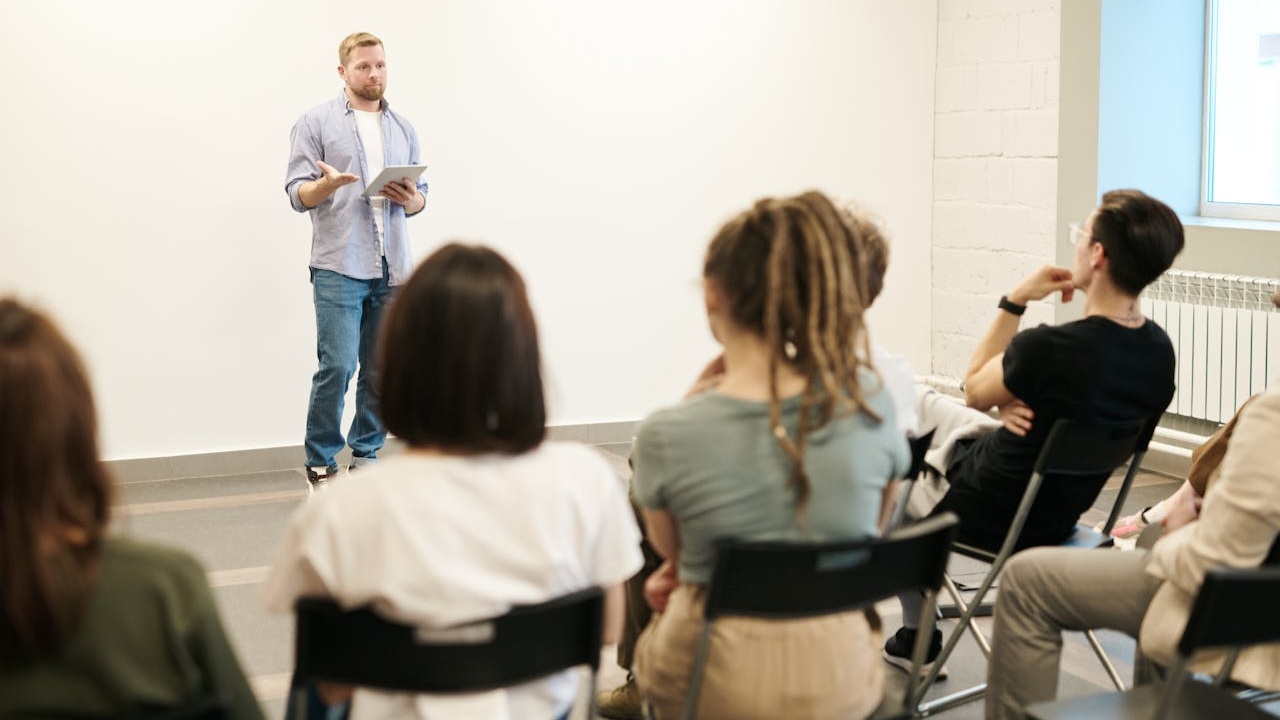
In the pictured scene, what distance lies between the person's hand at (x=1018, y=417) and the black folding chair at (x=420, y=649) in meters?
1.45

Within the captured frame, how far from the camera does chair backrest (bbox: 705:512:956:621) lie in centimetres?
169

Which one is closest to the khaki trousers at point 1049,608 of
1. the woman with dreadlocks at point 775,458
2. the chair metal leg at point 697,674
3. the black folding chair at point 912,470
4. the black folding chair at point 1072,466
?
the black folding chair at point 1072,466

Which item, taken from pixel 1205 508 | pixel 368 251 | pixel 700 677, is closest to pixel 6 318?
pixel 700 677

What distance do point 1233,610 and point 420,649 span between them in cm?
97

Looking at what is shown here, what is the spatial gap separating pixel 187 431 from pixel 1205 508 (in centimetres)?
408

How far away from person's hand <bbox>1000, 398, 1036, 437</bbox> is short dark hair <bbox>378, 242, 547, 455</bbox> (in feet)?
4.70

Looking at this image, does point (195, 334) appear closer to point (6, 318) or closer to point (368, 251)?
point (368, 251)

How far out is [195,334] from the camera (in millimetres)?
5074

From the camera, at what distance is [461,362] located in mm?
1593

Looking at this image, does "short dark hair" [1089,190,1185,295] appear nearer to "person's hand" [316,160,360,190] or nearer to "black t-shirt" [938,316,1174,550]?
"black t-shirt" [938,316,1174,550]

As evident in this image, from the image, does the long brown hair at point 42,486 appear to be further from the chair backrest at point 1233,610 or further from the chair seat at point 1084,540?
the chair seat at point 1084,540

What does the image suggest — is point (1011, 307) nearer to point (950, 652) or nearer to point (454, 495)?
point (950, 652)

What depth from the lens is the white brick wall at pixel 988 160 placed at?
5.62 m

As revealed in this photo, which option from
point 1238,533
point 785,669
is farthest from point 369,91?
point 1238,533
